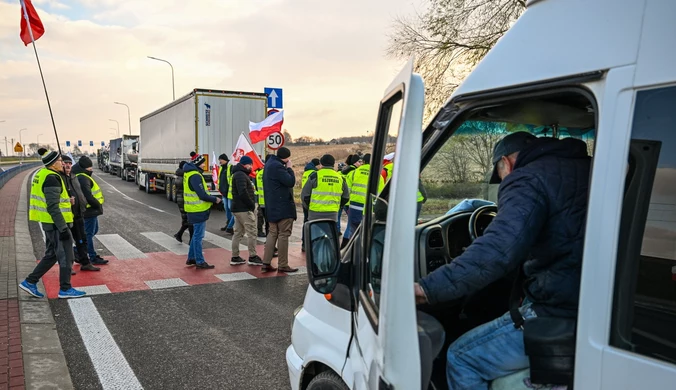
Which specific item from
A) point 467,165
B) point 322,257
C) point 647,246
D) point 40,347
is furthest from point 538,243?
point 40,347

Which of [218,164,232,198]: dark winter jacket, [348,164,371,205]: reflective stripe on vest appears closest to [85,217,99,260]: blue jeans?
[218,164,232,198]: dark winter jacket

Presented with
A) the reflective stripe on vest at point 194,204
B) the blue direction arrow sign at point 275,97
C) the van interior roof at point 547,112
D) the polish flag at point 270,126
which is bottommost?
the reflective stripe on vest at point 194,204

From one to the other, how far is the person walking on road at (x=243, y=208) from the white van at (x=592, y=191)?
21.4 feet

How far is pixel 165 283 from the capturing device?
7.34 m

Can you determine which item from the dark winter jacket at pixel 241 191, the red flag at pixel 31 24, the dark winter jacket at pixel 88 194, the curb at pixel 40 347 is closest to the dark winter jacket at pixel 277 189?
the dark winter jacket at pixel 241 191

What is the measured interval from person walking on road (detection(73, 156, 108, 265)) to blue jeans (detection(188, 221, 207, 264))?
157cm

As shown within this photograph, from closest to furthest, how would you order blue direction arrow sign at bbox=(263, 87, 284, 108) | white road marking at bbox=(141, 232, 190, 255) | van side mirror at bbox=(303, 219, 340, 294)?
1. van side mirror at bbox=(303, 219, 340, 294)
2. white road marking at bbox=(141, 232, 190, 255)
3. blue direction arrow sign at bbox=(263, 87, 284, 108)

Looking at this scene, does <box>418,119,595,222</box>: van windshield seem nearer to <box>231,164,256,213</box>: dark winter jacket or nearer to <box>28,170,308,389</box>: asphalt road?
<box>28,170,308,389</box>: asphalt road

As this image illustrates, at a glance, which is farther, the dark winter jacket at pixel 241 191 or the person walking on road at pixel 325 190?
the dark winter jacket at pixel 241 191

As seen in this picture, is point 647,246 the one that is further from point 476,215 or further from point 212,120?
point 212,120

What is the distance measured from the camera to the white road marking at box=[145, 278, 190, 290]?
718 centimetres

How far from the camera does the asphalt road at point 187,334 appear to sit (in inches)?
169

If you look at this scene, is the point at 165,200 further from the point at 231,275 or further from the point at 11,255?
the point at 231,275

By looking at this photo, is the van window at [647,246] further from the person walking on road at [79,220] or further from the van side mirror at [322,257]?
the person walking on road at [79,220]
